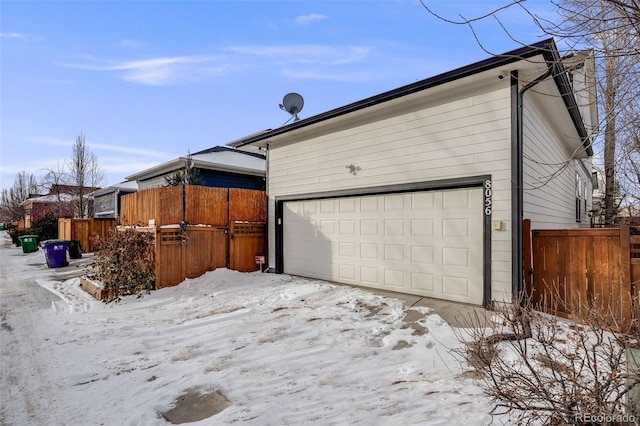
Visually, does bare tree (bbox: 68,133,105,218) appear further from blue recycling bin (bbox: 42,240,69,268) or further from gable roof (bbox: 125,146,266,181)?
blue recycling bin (bbox: 42,240,69,268)

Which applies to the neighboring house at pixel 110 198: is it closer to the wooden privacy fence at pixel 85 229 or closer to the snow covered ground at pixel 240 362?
the wooden privacy fence at pixel 85 229

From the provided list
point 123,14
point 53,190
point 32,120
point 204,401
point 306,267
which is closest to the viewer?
point 204,401

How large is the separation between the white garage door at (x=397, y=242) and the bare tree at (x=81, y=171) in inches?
695

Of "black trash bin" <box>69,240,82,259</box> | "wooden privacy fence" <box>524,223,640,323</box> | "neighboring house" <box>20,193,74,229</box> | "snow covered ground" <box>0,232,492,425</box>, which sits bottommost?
"snow covered ground" <box>0,232,492,425</box>

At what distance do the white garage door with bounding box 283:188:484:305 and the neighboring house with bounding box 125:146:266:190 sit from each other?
5481 mm

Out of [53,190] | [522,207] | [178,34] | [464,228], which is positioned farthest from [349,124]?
[53,190]

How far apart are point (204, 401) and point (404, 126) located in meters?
5.47

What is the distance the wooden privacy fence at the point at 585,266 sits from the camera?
4.19 m

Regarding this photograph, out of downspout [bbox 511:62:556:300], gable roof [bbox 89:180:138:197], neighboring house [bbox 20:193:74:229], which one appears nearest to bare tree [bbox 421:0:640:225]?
downspout [bbox 511:62:556:300]

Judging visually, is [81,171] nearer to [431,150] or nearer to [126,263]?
[126,263]

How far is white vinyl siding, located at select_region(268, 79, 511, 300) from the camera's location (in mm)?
5027

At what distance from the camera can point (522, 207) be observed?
4926 millimetres

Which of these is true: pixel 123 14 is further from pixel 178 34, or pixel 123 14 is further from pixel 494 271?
pixel 494 271

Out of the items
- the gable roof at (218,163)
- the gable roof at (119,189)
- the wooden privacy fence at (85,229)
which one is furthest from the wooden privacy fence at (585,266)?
the gable roof at (119,189)
